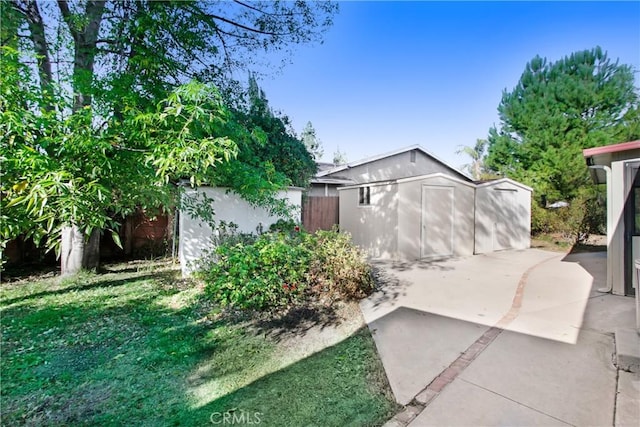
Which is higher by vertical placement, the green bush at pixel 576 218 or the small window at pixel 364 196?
the small window at pixel 364 196

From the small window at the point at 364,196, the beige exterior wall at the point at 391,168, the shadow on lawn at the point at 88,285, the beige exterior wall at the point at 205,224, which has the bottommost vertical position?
the shadow on lawn at the point at 88,285

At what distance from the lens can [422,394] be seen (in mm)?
2477

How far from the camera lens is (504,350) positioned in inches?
124

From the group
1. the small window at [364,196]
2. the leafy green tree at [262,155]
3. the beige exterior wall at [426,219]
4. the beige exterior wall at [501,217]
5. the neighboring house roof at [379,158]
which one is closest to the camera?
the leafy green tree at [262,155]

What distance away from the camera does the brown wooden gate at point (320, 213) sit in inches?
397

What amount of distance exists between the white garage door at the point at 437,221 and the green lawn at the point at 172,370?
5528mm

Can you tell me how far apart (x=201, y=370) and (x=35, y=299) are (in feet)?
13.1

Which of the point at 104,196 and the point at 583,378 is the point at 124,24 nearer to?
the point at 104,196

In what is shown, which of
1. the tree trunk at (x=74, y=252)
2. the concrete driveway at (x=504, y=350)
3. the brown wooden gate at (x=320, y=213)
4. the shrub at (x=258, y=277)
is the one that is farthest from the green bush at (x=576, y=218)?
the tree trunk at (x=74, y=252)

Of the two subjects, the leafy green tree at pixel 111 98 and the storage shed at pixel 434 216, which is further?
the storage shed at pixel 434 216

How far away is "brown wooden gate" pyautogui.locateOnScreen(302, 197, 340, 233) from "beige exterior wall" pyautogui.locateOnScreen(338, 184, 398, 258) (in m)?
0.45

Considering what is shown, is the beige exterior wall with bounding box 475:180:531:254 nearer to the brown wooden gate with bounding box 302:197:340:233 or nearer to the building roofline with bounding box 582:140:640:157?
the building roofline with bounding box 582:140:640:157

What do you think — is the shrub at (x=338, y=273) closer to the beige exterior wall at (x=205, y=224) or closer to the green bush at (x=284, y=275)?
the green bush at (x=284, y=275)

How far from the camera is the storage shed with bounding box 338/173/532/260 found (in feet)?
27.6
